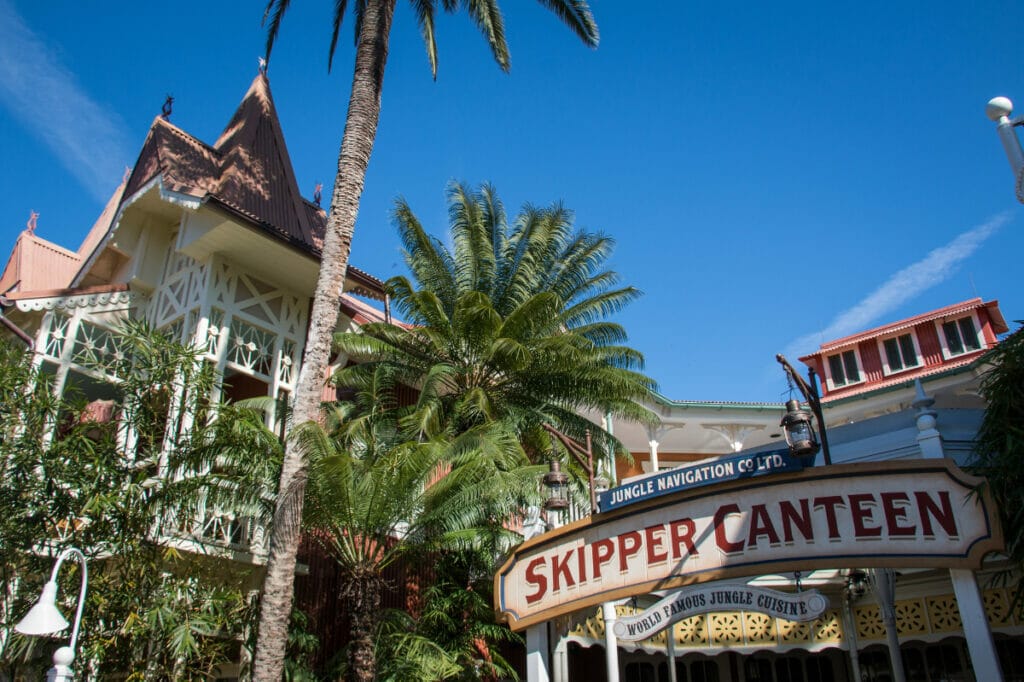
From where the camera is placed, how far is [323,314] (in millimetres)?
12336

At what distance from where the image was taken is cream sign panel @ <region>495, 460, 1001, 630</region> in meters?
6.88

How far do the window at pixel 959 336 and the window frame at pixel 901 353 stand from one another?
2.86ft

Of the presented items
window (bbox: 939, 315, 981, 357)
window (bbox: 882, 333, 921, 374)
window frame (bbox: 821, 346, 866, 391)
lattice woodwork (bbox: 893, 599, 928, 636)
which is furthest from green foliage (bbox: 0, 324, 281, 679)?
window (bbox: 939, 315, 981, 357)

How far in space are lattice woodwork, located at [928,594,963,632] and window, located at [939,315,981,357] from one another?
1991cm

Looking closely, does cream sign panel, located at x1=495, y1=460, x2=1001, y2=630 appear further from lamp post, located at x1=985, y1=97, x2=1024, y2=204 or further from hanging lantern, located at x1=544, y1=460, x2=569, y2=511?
lamp post, located at x1=985, y1=97, x2=1024, y2=204

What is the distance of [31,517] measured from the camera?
10.8 metres

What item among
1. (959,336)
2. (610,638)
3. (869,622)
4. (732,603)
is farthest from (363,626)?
(959,336)

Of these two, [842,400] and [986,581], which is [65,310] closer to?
[986,581]

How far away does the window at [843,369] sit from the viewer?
1238 inches

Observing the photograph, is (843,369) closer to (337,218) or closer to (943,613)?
(943,613)

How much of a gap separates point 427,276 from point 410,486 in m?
7.44

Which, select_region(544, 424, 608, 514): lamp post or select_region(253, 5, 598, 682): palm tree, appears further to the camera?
select_region(253, 5, 598, 682): palm tree

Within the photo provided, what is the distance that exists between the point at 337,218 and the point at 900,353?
2543 centimetres

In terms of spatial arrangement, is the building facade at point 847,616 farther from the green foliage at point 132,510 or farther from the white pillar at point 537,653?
the green foliage at point 132,510
